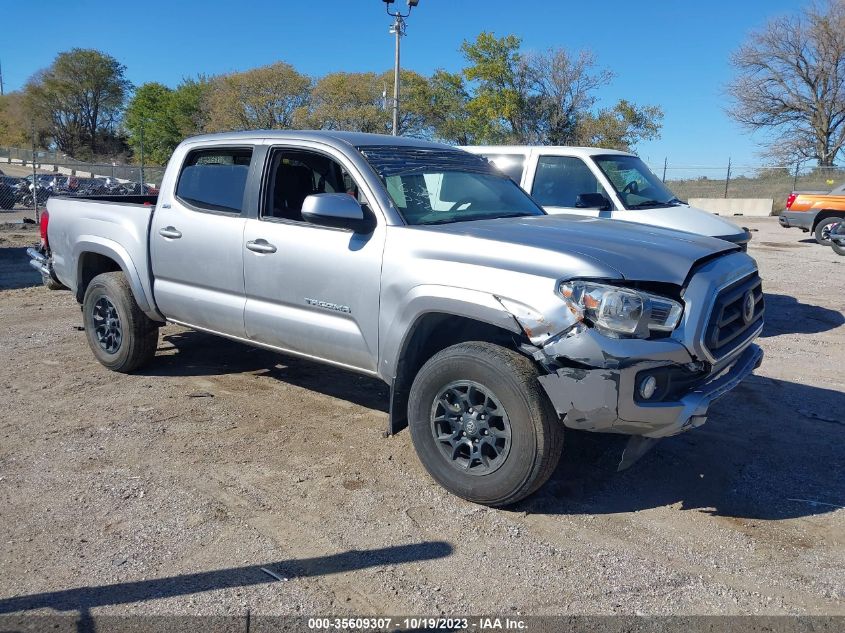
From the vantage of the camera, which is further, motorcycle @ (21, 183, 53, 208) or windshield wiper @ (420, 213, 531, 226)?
motorcycle @ (21, 183, 53, 208)

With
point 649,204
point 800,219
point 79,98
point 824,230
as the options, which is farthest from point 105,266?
point 79,98

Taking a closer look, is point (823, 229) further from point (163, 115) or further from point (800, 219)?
point (163, 115)

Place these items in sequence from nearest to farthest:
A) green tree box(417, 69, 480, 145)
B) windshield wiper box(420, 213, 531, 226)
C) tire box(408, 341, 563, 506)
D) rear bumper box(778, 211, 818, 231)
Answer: tire box(408, 341, 563, 506) → windshield wiper box(420, 213, 531, 226) → rear bumper box(778, 211, 818, 231) → green tree box(417, 69, 480, 145)

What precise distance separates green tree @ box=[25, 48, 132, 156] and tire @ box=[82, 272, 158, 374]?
243ft

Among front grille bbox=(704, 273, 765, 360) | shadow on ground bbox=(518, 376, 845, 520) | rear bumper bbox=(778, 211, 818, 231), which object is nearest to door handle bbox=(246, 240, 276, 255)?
shadow on ground bbox=(518, 376, 845, 520)

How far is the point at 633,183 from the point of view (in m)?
8.44

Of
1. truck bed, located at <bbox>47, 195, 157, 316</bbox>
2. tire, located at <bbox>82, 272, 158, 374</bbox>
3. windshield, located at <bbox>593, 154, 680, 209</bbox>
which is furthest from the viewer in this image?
windshield, located at <bbox>593, 154, 680, 209</bbox>

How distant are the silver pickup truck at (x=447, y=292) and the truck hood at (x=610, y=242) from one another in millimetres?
16

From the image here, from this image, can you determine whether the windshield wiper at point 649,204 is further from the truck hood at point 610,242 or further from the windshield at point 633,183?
the truck hood at point 610,242

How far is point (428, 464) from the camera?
3.96 meters

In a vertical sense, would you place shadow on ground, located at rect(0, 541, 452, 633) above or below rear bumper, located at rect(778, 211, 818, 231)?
below

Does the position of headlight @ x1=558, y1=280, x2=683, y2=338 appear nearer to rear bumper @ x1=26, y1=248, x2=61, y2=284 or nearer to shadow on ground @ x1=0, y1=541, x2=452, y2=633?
shadow on ground @ x1=0, y1=541, x2=452, y2=633

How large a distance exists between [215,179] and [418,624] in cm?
360

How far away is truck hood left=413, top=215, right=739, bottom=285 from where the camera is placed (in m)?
3.53
